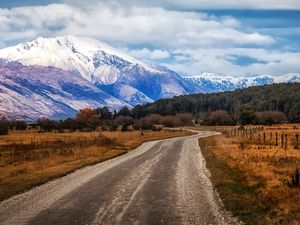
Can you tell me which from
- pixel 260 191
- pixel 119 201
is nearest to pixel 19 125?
pixel 260 191

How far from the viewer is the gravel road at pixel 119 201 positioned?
15.5 meters

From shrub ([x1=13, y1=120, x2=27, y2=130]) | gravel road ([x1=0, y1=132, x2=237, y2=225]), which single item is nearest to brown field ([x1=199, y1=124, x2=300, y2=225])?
gravel road ([x1=0, y1=132, x2=237, y2=225])

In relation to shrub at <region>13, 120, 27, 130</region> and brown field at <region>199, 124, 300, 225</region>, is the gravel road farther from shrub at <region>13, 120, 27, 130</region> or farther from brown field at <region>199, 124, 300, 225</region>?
shrub at <region>13, 120, 27, 130</region>

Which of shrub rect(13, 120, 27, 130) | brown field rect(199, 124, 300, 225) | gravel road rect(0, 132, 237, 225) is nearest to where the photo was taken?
gravel road rect(0, 132, 237, 225)

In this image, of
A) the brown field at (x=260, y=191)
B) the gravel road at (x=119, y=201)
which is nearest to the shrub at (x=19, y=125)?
the brown field at (x=260, y=191)

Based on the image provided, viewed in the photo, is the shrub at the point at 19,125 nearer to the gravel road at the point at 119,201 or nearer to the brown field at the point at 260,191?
the brown field at the point at 260,191

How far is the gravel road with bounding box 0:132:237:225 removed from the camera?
1545 cm

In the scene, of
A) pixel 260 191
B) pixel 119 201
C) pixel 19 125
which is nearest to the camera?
pixel 119 201

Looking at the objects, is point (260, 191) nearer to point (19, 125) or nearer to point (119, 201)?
point (119, 201)

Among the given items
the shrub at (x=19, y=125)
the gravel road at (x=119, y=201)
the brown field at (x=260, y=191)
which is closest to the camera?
the gravel road at (x=119, y=201)

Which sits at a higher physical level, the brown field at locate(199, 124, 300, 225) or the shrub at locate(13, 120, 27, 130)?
the shrub at locate(13, 120, 27, 130)

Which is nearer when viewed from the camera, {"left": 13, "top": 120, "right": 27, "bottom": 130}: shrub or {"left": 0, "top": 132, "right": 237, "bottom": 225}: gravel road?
{"left": 0, "top": 132, "right": 237, "bottom": 225}: gravel road

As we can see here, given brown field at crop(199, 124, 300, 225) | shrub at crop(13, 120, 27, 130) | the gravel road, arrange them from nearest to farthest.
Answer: the gravel road → brown field at crop(199, 124, 300, 225) → shrub at crop(13, 120, 27, 130)

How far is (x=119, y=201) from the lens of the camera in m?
18.8
